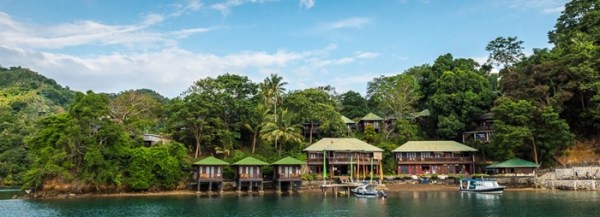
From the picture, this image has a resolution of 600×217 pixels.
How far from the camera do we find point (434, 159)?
206 feet

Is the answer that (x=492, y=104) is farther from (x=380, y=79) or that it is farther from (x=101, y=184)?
(x=101, y=184)

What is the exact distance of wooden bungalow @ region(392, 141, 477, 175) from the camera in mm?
62531

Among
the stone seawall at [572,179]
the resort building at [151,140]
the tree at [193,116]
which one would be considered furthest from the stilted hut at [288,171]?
the stone seawall at [572,179]

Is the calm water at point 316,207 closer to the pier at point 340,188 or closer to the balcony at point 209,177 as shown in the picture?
the pier at point 340,188

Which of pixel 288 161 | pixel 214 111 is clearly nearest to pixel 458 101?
pixel 288 161

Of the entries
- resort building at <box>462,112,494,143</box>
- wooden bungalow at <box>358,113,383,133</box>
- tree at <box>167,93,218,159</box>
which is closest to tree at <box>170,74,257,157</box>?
tree at <box>167,93,218,159</box>

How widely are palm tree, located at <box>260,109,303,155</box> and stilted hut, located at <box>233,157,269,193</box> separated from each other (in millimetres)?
5130

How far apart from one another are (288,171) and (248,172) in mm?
5104

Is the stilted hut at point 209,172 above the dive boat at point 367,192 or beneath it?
above

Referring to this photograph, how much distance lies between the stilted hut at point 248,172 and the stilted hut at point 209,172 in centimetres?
199

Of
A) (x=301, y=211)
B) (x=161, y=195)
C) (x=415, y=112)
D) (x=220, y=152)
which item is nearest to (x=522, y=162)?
(x=415, y=112)

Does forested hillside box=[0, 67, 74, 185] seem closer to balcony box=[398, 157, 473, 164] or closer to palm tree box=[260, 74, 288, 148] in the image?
palm tree box=[260, 74, 288, 148]

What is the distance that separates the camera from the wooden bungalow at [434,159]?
62.5 m

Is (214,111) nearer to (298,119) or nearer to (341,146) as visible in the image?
(298,119)
